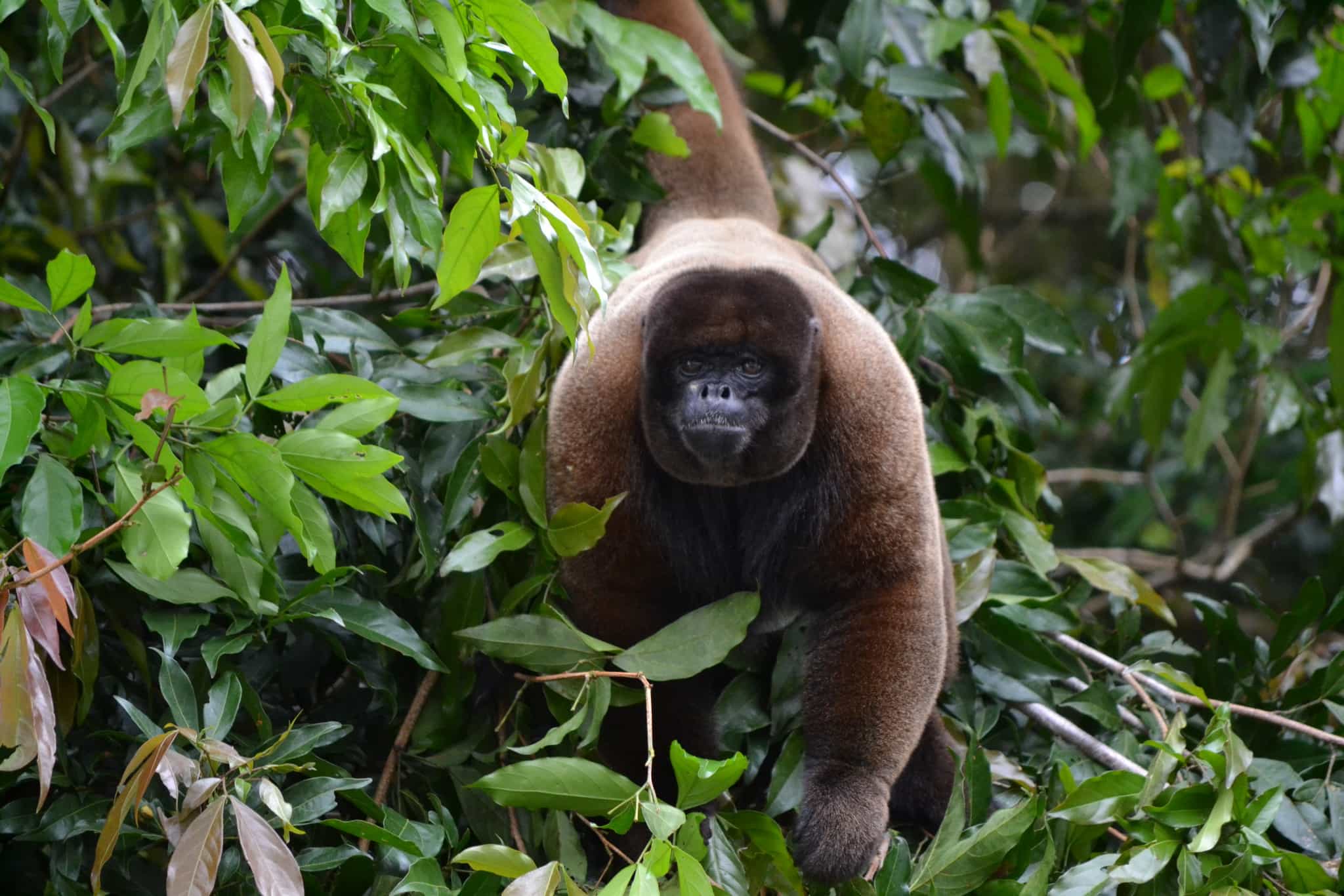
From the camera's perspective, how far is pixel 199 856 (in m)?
2.16

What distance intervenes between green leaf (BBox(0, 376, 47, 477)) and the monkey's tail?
8.69 ft

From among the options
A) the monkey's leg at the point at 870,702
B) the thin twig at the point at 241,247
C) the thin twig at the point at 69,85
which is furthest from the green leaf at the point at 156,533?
the thin twig at the point at 69,85

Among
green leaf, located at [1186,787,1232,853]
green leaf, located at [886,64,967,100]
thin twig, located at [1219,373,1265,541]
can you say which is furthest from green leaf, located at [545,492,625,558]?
thin twig, located at [1219,373,1265,541]

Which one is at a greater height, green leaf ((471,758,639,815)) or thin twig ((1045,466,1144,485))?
green leaf ((471,758,639,815))

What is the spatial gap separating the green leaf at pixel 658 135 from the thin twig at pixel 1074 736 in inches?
84.9

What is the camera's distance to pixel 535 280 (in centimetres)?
364

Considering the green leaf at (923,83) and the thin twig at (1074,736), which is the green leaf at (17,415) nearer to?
the thin twig at (1074,736)

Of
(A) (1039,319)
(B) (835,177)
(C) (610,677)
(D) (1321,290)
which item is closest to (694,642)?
(C) (610,677)

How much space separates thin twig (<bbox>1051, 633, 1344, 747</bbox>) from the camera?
3367 mm

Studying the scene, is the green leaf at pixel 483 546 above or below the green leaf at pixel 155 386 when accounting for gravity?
below

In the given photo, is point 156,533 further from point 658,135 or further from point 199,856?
point 658,135

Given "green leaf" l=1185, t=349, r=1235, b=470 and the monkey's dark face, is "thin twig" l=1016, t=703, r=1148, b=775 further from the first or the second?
"green leaf" l=1185, t=349, r=1235, b=470

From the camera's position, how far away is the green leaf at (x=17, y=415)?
221 cm

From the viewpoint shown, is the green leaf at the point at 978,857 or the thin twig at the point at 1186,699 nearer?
the green leaf at the point at 978,857
